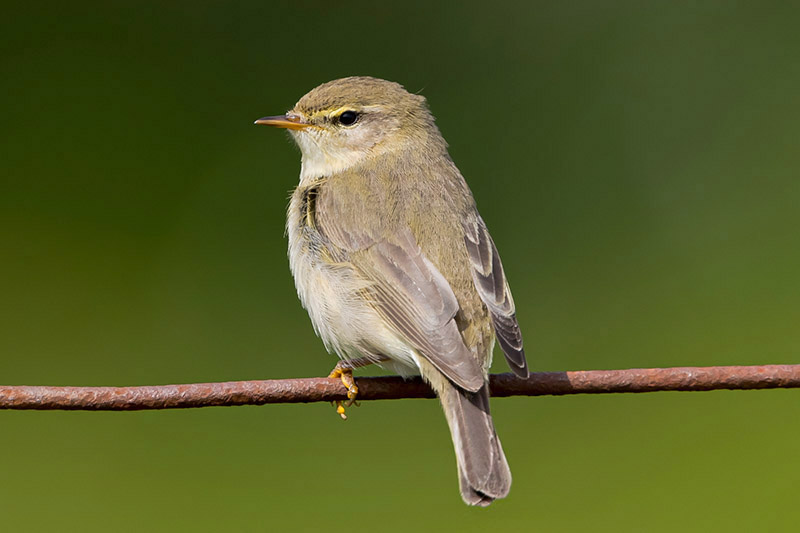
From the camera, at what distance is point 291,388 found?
2.22 m

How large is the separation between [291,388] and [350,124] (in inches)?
75.8

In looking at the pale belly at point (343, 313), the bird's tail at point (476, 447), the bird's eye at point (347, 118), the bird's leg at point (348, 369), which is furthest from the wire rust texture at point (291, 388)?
the bird's eye at point (347, 118)

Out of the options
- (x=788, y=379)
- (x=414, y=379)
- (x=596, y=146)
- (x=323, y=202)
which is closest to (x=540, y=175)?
(x=596, y=146)

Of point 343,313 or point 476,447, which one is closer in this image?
point 476,447

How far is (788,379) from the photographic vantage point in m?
2.21

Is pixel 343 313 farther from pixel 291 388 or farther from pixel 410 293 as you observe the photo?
pixel 291 388

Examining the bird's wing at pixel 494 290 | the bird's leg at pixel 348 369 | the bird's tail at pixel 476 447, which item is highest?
the bird's wing at pixel 494 290

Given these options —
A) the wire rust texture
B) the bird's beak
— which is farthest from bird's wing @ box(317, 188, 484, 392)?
the bird's beak

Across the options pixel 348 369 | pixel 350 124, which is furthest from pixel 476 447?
pixel 350 124

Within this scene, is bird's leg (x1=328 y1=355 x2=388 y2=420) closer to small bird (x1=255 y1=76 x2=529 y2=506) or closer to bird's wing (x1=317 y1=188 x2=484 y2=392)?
small bird (x1=255 y1=76 x2=529 y2=506)

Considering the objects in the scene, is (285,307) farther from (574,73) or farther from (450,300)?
(574,73)

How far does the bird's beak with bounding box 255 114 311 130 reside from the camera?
152 inches

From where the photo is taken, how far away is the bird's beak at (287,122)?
3869 millimetres

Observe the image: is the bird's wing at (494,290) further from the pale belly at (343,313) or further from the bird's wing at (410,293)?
the pale belly at (343,313)
